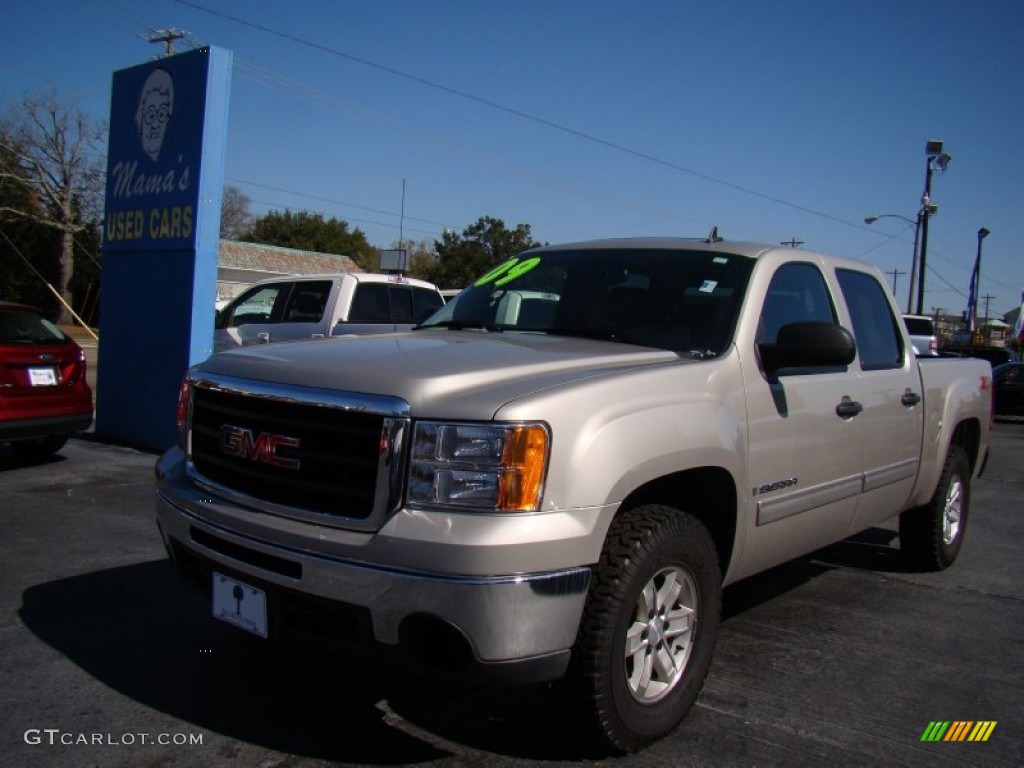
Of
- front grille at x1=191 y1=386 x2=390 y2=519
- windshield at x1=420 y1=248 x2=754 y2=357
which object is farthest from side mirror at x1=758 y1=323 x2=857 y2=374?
front grille at x1=191 y1=386 x2=390 y2=519

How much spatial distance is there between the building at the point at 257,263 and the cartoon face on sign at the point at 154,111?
32.3 m

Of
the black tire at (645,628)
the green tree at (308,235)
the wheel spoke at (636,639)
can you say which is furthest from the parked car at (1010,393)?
the green tree at (308,235)

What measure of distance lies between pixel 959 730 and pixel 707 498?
132 centimetres

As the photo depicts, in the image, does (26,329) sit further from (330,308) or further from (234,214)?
(234,214)

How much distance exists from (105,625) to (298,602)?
1.83m

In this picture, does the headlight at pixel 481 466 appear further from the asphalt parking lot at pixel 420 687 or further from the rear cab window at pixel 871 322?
the rear cab window at pixel 871 322

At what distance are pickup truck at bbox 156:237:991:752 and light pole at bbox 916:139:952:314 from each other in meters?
27.5

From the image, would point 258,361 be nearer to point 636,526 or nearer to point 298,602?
point 298,602

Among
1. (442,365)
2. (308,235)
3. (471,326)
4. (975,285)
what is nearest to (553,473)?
(442,365)

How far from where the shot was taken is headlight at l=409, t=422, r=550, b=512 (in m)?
2.59

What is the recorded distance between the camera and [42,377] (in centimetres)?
773

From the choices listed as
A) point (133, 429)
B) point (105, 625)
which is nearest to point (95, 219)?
point (133, 429)

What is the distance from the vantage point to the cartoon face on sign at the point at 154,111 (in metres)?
9.06

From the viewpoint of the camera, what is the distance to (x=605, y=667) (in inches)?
108
